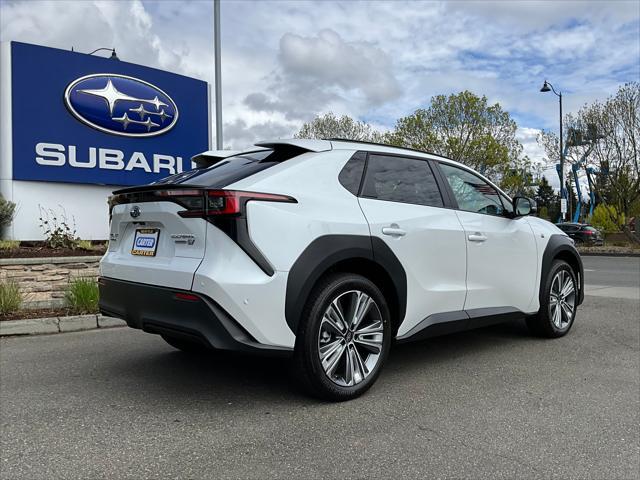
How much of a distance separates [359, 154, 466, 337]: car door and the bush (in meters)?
4.81

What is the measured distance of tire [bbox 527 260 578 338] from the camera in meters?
5.45

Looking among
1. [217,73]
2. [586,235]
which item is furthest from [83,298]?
[586,235]

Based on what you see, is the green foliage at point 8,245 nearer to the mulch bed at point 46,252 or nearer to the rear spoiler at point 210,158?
the mulch bed at point 46,252

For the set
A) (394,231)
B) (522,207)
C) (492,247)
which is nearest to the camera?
(394,231)

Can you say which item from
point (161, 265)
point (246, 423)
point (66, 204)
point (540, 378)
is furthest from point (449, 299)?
point (66, 204)

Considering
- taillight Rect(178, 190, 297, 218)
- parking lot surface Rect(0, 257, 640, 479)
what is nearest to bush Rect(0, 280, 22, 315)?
parking lot surface Rect(0, 257, 640, 479)

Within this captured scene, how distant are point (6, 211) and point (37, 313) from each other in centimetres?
329

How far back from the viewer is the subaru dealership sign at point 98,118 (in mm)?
9398

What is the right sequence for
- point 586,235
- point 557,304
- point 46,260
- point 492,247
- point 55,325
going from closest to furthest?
1. point 492,247
2. point 557,304
3. point 55,325
4. point 46,260
5. point 586,235

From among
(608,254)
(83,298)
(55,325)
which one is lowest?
(608,254)

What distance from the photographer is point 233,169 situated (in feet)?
12.0

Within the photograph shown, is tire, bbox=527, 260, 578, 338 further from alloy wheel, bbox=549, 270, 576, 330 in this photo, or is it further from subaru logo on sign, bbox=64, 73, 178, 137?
subaru logo on sign, bbox=64, 73, 178, 137

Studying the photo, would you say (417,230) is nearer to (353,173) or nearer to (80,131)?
(353,173)

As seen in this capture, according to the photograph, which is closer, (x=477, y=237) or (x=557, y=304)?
(x=477, y=237)
